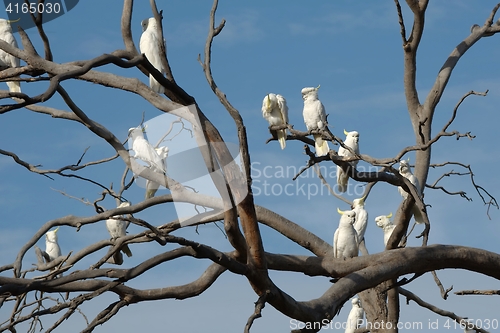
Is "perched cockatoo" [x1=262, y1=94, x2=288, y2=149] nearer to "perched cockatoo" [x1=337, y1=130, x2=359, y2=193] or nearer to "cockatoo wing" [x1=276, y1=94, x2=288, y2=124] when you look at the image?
"cockatoo wing" [x1=276, y1=94, x2=288, y2=124]

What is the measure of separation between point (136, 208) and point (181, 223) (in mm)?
584

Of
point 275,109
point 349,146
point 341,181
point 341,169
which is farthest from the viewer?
point 349,146

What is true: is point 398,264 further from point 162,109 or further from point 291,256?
point 162,109

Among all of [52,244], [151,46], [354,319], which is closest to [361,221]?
[354,319]

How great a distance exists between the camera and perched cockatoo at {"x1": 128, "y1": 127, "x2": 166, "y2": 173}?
544cm

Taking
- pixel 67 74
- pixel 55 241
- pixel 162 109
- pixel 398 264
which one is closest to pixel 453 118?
pixel 398 264

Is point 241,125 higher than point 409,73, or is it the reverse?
point 409,73

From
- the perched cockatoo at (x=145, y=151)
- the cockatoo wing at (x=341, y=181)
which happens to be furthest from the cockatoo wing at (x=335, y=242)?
the perched cockatoo at (x=145, y=151)

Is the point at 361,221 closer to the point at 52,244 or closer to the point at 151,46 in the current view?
the point at 151,46

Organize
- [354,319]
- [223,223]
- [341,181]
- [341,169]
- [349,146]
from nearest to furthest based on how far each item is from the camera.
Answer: [223,223] → [341,169] → [341,181] → [349,146] → [354,319]

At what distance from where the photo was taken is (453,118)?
430 cm

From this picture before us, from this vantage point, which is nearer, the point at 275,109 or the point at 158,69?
the point at 158,69

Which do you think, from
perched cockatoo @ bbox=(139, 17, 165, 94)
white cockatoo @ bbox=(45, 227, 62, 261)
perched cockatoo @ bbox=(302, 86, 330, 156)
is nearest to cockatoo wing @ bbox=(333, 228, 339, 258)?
perched cockatoo @ bbox=(302, 86, 330, 156)

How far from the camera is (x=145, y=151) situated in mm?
5512
